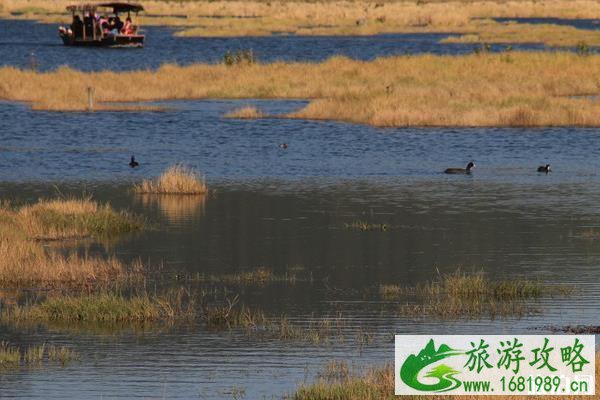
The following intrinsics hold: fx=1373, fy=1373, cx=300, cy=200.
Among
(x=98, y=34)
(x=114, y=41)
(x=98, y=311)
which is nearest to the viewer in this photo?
(x=98, y=311)

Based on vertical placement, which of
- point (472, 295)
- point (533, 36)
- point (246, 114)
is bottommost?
point (533, 36)

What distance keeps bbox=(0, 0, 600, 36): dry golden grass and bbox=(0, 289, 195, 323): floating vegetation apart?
8248cm

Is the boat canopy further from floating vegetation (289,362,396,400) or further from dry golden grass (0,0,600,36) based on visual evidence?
floating vegetation (289,362,396,400)

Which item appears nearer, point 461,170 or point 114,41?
point 461,170

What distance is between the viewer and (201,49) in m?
83.1

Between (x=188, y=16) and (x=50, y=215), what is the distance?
105 metres

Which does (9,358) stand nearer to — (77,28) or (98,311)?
(98,311)

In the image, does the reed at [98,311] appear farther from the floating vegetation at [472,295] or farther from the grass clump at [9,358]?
the floating vegetation at [472,295]

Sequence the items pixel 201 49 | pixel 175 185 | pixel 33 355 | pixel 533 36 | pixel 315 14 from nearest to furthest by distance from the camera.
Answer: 1. pixel 33 355
2. pixel 175 185
3. pixel 201 49
4. pixel 533 36
5. pixel 315 14

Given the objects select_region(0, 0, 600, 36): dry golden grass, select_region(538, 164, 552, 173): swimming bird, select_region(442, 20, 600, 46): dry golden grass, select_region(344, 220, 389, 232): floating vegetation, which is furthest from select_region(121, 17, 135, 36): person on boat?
select_region(344, 220, 389, 232): floating vegetation

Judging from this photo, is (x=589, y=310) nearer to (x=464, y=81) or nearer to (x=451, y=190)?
(x=451, y=190)

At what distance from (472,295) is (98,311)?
4.92 meters

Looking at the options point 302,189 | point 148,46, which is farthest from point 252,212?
point 148,46

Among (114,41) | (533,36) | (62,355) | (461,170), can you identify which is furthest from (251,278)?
(533,36)
